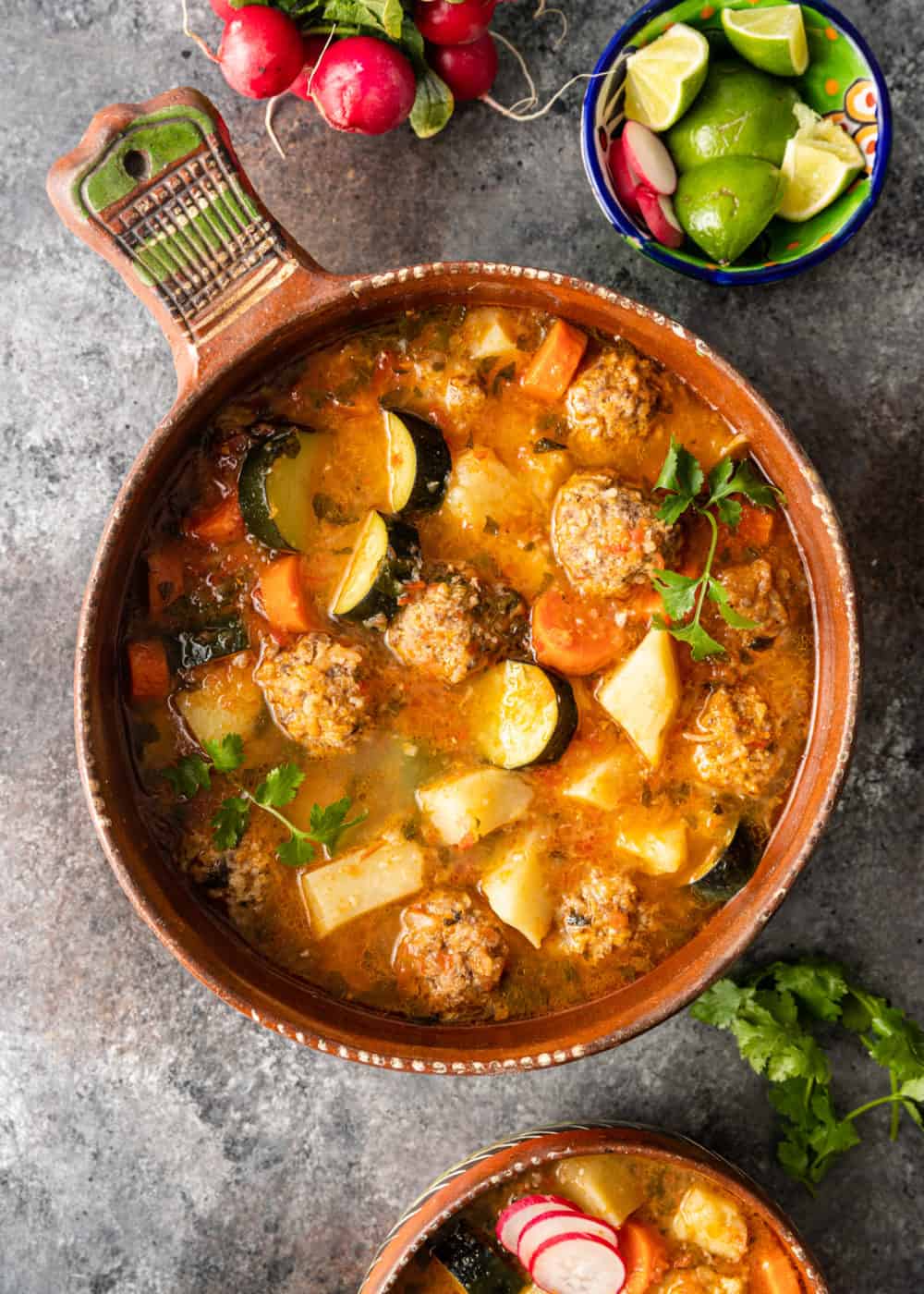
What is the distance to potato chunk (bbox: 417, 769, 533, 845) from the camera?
3174 mm

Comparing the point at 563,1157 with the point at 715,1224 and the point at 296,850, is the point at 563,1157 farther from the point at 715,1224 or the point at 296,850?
the point at 296,850

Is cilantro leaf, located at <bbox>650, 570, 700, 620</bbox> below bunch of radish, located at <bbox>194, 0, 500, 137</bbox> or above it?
below

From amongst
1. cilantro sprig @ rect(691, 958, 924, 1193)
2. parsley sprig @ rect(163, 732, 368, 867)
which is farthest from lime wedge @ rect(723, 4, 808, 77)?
cilantro sprig @ rect(691, 958, 924, 1193)

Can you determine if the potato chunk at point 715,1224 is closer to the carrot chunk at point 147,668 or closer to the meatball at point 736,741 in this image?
the meatball at point 736,741

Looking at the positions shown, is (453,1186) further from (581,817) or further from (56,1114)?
(56,1114)

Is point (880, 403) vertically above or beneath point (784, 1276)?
above

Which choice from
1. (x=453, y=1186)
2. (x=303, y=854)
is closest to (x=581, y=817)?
(x=303, y=854)

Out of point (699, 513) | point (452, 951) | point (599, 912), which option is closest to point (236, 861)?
point (452, 951)

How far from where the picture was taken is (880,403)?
3.64m

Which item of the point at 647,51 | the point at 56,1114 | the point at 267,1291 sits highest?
the point at 647,51

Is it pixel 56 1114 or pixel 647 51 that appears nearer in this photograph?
pixel 647 51

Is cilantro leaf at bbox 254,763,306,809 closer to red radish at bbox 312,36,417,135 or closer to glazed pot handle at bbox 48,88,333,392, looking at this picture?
glazed pot handle at bbox 48,88,333,392

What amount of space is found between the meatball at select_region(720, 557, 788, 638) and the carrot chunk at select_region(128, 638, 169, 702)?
156 centimetres

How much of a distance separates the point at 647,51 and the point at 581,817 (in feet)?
7.25
